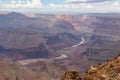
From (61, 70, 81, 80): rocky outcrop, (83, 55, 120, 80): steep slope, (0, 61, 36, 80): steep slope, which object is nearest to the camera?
(83, 55, 120, 80): steep slope

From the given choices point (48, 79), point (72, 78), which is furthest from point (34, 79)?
point (72, 78)

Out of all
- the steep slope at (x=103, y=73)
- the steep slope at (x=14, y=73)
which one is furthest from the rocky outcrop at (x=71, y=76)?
the steep slope at (x=14, y=73)

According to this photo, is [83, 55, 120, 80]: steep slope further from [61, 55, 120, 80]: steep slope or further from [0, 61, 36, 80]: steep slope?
[0, 61, 36, 80]: steep slope

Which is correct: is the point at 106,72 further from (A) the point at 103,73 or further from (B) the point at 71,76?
(B) the point at 71,76

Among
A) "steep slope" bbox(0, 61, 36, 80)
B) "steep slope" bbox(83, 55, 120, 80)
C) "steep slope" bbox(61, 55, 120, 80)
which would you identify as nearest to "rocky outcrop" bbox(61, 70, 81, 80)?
"steep slope" bbox(61, 55, 120, 80)

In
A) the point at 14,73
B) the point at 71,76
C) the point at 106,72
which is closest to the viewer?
the point at 106,72

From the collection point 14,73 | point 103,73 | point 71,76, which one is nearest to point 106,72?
point 103,73

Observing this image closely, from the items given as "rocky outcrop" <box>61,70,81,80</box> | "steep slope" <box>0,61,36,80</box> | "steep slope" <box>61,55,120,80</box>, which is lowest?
"steep slope" <box>0,61,36,80</box>

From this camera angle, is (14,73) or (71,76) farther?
(14,73)

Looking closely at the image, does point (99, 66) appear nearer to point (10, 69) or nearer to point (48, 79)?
point (48, 79)

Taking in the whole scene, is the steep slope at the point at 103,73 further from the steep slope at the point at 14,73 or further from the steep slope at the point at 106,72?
the steep slope at the point at 14,73

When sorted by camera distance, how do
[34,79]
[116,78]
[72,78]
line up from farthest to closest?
[34,79], [72,78], [116,78]
